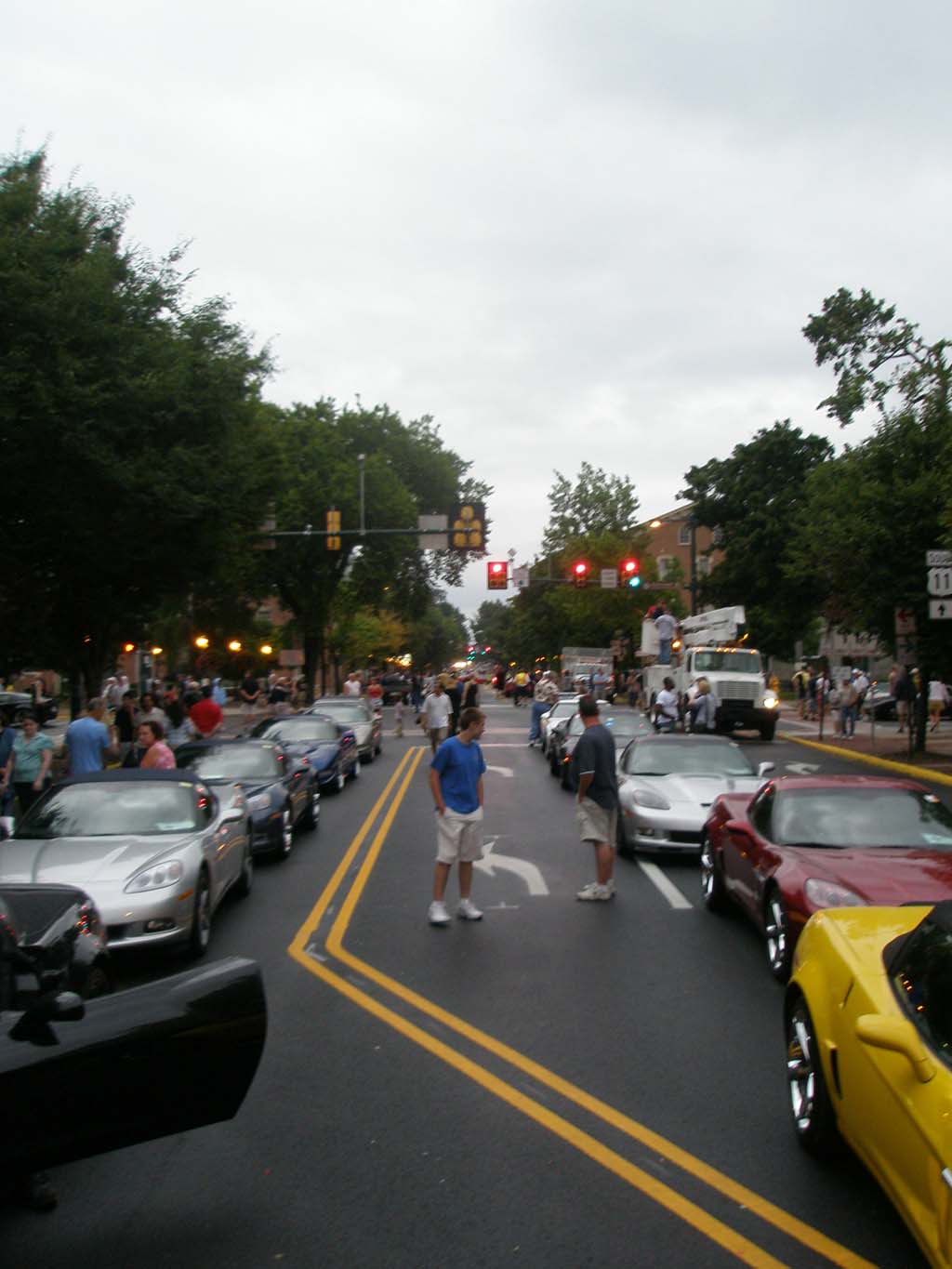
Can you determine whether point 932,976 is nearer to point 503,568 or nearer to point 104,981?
point 104,981

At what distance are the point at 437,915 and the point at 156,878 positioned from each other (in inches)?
93.9

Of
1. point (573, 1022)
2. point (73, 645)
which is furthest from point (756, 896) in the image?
point (73, 645)

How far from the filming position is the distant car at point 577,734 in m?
21.5

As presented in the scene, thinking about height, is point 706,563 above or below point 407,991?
above

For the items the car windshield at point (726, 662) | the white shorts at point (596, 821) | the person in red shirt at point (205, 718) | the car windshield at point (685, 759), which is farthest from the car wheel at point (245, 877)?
the car windshield at point (726, 662)

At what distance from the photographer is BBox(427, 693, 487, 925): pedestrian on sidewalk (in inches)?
406

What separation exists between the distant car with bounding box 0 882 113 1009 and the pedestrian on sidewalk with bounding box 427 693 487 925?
4.02 m

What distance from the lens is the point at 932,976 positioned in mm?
4188

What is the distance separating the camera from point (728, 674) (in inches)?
1391

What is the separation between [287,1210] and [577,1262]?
1.14m

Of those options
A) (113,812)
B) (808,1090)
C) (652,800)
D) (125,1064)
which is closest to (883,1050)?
(808,1090)

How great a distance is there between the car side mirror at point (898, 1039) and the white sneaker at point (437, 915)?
20.6 ft

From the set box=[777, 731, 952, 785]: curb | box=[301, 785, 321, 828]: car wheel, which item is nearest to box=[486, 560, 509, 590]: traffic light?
box=[777, 731, 952, 785]: curb

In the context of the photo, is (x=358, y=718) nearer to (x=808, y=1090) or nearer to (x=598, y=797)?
(x=598, y=797)
